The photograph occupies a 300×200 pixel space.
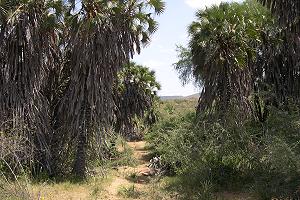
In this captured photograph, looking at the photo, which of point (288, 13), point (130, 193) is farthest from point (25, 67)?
point (288, 13)

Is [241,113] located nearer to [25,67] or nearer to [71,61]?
[71,61]

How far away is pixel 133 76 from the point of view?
31.2m

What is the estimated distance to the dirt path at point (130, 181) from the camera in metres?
15.2

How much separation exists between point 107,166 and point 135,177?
142cm

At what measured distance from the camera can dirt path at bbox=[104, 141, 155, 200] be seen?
1519 cm

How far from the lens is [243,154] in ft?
47.7

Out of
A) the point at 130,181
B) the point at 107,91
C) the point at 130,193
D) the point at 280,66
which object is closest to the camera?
the point at 130,193

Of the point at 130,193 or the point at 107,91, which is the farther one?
the point at 107,91

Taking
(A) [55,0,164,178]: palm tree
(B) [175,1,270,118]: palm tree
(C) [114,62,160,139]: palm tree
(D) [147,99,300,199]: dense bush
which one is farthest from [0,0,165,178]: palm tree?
(C) [114,62,160,139]: palm tree

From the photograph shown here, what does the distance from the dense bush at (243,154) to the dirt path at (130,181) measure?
183 cm

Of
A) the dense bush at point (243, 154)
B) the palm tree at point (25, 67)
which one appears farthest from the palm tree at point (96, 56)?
the dense bush at point (243, 154)

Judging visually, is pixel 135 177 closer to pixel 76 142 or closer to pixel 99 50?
pixel 76 142

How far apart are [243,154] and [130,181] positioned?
239 inches

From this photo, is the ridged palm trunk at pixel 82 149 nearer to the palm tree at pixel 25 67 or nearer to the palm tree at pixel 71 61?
the palm tree at pixel 71 61
